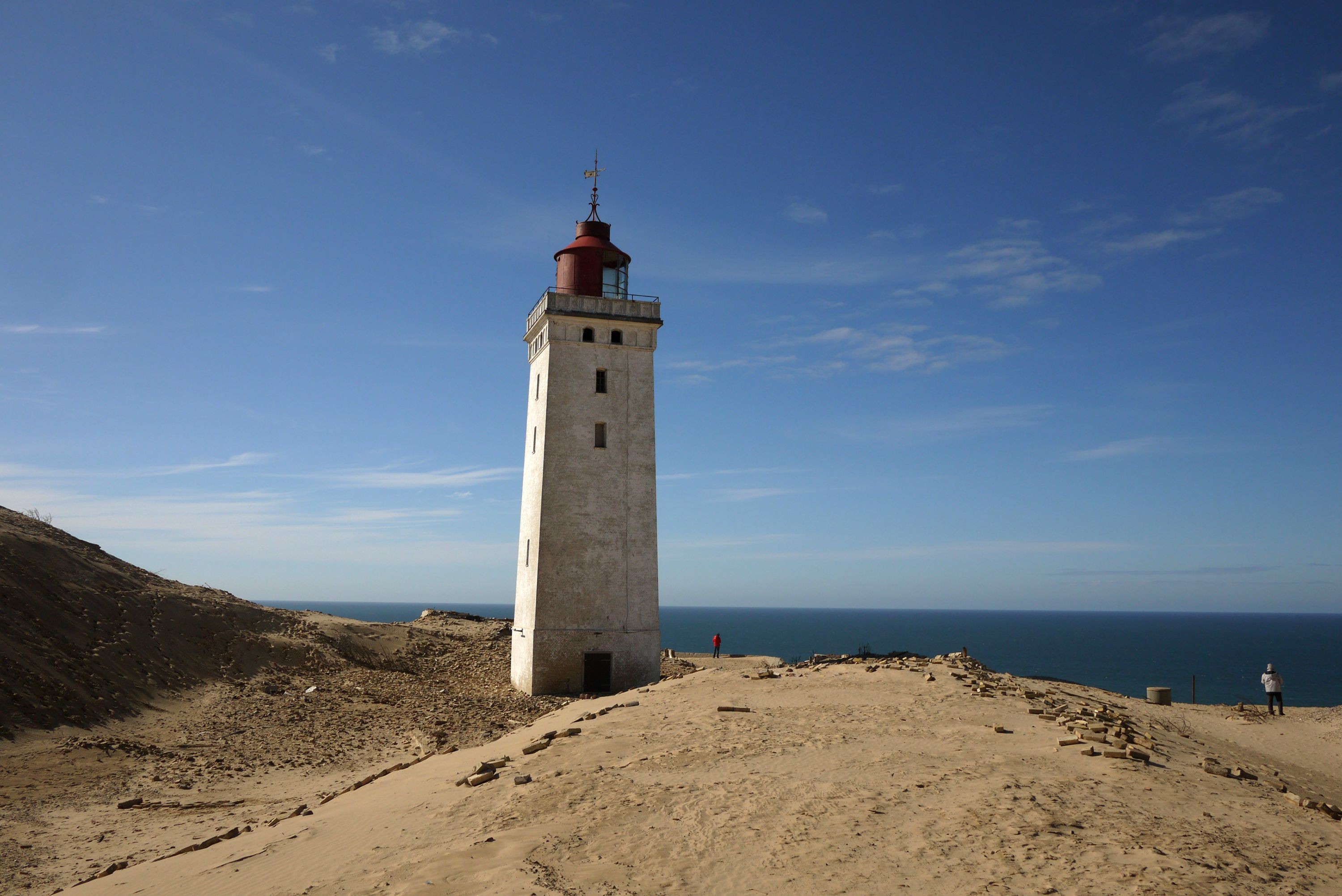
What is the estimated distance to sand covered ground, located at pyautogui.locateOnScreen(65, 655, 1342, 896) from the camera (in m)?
9.39

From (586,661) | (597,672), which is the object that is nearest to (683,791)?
(586,661)

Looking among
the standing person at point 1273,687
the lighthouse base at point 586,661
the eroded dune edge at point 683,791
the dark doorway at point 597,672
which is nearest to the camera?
the eroded dune edge at point 683,791

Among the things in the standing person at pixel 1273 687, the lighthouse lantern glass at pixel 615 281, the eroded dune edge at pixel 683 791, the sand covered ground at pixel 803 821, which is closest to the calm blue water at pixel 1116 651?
the standing person at pixel 1273 687

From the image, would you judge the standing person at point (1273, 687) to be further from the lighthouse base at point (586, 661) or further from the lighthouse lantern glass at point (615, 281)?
the lighthouse lantern glass at point (615, 281)

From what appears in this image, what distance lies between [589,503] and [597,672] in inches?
219

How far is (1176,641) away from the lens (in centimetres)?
14738

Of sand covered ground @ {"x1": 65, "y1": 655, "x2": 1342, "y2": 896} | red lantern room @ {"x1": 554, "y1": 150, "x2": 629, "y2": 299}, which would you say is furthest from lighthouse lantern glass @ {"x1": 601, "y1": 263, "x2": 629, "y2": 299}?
sand covered ground @ {"x1": 65, "y1": 655, "x2": 1342, "y2": 896}

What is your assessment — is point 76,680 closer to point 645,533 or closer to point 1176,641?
point 645,533

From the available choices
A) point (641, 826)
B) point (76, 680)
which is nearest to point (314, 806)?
point (641, 826)

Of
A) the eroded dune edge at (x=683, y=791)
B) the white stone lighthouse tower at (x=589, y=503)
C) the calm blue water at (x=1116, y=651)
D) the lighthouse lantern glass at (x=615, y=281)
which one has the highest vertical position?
the lighthouse lantern glass at (x=615, y=281)

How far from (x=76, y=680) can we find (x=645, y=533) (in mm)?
16151

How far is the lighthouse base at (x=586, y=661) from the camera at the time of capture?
1044 inches

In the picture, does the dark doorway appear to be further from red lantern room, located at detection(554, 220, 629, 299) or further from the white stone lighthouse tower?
red lantern room, located at detection(554, 220, 629, 299)

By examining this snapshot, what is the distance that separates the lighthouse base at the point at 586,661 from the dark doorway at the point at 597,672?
0.01m
